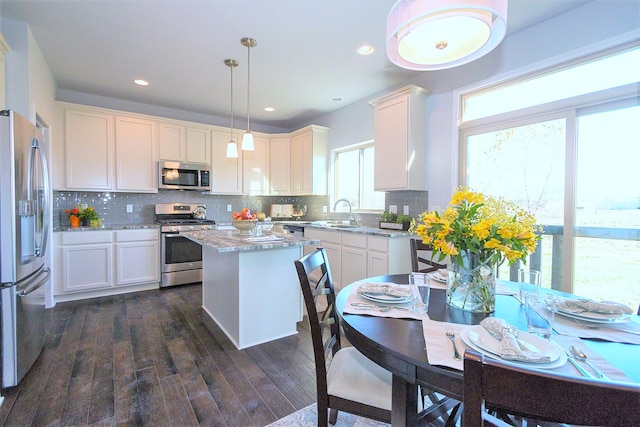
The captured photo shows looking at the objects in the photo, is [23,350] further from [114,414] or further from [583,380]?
[583,380]

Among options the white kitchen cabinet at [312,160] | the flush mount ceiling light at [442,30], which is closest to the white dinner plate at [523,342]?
the flush mount ceiling light at [442,30]

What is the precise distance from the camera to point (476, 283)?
4.08 ft

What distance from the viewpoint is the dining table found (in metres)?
0.83

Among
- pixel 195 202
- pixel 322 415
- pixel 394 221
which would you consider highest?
pixel 195 202

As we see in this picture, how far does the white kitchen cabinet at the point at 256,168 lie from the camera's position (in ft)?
16.9

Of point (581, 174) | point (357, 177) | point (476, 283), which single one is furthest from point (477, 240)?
A: point (357, 177)

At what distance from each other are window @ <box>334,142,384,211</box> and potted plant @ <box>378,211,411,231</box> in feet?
1.26

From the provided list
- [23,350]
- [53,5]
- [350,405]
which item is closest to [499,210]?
[350,405]

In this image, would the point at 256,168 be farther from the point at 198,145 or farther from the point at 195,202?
the point at 195,202

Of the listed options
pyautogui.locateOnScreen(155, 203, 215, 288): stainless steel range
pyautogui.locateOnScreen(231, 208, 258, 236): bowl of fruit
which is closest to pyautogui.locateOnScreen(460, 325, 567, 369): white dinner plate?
pyautogui.locateOnScreen(231, 208, 258, 236): bowl of fruit

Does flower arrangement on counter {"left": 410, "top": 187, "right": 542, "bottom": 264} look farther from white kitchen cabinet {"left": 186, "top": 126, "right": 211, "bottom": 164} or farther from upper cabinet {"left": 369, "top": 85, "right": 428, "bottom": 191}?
white kitchen cabinet {"left": 186, "top": 126, "right": 211, "bottom": 164}

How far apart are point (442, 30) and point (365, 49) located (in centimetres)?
171

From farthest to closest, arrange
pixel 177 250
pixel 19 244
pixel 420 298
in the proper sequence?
1. pixel 177 250
2. pixel 19 244
3. pixel 420 298

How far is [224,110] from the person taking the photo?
4.85 m
